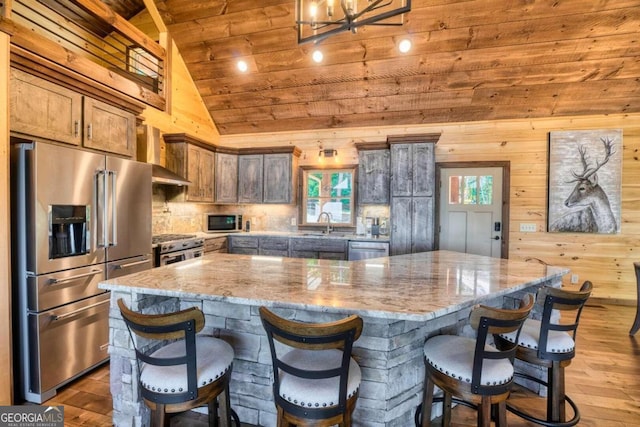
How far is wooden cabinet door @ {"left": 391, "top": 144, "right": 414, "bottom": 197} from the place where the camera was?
14.6 feet

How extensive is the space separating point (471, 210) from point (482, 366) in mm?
3754

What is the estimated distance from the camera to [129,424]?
5.79 ft

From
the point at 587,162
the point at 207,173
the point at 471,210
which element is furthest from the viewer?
the point at 207,173

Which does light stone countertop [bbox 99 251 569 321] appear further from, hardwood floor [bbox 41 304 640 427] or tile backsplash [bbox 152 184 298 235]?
tile backsplash [bbox 152 184 298 235]

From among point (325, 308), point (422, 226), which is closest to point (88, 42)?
point (325, 308)

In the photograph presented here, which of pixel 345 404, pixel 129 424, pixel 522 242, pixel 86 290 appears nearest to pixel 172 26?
pixel 86 290

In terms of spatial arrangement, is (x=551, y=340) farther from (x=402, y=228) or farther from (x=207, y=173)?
(x=207, y=173)

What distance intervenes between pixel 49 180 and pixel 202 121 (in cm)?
338

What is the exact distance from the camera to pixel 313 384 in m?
1.27

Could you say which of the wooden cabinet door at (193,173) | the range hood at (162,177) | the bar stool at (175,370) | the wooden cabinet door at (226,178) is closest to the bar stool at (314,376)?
the bar stool at (175,370)

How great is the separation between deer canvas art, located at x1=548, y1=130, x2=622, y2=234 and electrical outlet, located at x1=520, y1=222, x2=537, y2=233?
0.21 metres

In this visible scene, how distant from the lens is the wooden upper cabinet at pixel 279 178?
5098 millimetres

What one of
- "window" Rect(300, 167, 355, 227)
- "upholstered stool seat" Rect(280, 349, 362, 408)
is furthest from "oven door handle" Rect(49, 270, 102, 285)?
"window" Rect(300, 167, 355, 227)

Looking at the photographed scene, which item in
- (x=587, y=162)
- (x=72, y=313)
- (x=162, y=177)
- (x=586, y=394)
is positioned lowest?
(x=586, y=394)
